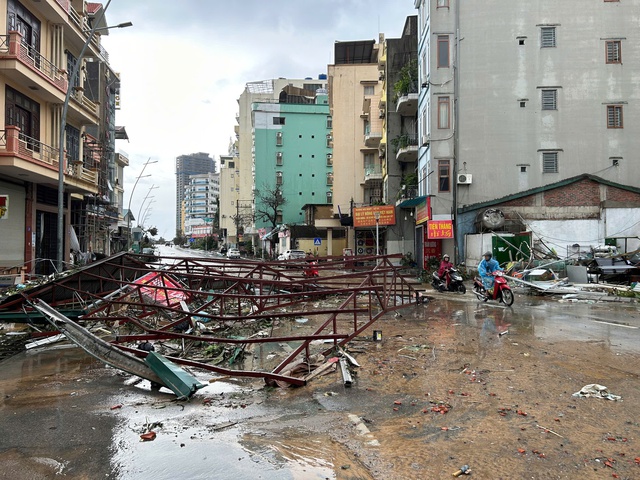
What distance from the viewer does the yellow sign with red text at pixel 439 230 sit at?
28469mm

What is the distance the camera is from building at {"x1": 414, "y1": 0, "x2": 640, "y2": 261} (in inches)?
1148

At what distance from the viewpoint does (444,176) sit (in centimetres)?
2972

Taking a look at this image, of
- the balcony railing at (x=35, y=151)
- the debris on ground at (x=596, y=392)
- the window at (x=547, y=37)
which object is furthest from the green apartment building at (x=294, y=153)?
the debris on ground at (x=596, y=392)

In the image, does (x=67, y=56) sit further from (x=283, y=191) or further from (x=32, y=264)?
(x=283, y=191)

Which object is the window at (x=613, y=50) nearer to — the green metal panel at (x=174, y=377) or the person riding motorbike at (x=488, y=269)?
the person riding motorbike at (x=488, y=269)

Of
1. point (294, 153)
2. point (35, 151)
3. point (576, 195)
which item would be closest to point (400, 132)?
point (576, 195)

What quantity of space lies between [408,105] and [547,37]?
392 inches

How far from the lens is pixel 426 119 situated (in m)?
31.2

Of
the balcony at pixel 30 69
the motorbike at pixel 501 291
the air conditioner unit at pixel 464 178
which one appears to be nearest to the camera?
the motorbike at pixel 501 291

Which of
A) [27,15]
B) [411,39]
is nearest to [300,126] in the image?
[411,39]

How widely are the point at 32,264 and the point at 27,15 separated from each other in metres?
10.1

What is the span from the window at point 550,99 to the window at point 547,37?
9.49 feet

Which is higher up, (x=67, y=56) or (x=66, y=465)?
(x=67, y=56)

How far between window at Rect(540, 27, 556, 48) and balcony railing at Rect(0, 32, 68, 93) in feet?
89.3
